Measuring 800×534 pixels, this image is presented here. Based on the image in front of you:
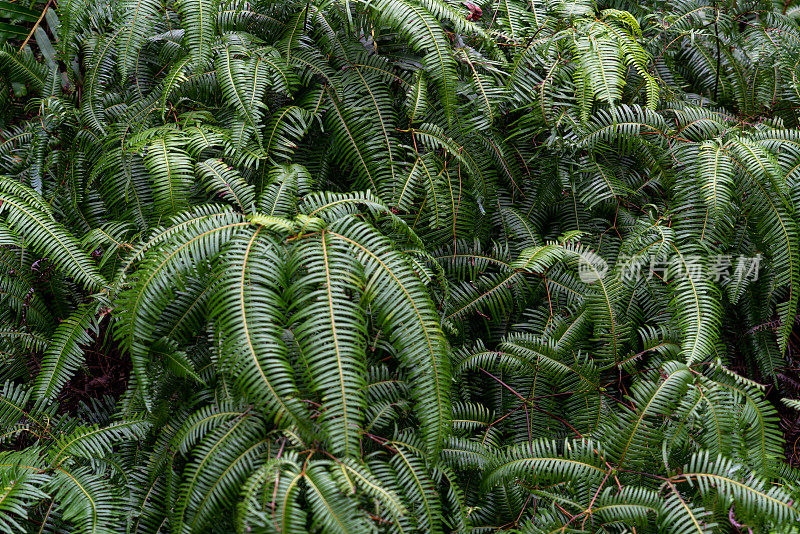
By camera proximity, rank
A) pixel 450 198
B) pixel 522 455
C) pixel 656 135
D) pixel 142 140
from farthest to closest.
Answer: pixel 656 135 < pixel 450 198 < pixel 142 140 < pixel 522 455

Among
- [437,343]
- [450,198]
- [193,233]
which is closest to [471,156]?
[450,198]

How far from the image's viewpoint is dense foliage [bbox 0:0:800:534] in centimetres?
186

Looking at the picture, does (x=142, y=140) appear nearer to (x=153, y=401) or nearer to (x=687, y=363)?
(x=153, y=401)

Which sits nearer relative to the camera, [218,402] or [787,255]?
[218,402]

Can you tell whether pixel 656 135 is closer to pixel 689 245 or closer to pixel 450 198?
pixel 689 245

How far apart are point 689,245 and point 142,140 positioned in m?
2.34

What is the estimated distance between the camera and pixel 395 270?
1.91 meters

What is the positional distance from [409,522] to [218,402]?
80 cm

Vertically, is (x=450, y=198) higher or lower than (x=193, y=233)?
lower

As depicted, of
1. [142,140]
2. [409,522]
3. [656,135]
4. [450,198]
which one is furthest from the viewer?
[656,135]

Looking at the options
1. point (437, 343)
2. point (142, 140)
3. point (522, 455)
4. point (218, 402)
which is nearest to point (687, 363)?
point (522, 455)

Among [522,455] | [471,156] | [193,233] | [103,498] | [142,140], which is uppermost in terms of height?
[142,140]

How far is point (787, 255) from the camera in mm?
2393

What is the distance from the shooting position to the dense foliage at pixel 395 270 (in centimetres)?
186
